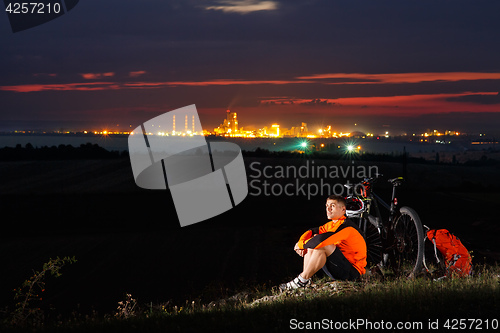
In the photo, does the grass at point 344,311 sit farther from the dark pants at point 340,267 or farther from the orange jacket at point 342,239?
the orange jacket at point 342,239

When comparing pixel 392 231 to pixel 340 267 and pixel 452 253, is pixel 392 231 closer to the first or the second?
pixel 452 253

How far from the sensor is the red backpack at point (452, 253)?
894 cm

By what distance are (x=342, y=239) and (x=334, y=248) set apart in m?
0.17

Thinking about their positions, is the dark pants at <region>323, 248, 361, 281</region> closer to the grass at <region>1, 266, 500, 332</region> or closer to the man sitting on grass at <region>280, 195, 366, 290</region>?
the man sitting on grass at <region>280, 195, 366, 290</region>

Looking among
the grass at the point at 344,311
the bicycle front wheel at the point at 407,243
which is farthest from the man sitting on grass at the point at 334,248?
the bicycle front wheel at the point at 407,243

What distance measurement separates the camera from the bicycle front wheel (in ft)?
27.0

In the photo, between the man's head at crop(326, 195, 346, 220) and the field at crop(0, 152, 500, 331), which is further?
the field at crop(0, 152, 500, 331)

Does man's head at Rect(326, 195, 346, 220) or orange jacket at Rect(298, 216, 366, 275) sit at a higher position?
man's head at Rect(326, 195, 346, 220)

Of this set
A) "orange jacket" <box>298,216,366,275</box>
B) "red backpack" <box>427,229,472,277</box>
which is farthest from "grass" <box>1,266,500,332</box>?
"red backpack" <box>427,229,472,277</box>

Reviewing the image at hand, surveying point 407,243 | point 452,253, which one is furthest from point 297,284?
point 452,253

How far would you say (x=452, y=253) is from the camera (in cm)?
903

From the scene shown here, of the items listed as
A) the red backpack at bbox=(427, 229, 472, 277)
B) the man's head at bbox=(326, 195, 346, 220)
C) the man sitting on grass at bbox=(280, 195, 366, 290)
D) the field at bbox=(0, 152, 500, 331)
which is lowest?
the field at bbox=(0, 152, 500, 331)

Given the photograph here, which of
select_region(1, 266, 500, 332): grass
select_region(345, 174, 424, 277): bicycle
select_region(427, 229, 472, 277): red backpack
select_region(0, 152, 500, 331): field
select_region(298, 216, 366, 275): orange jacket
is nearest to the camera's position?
select_region(1, 266, 500, 332): grass

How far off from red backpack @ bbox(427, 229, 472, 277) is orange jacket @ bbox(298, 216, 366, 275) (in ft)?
5.24
